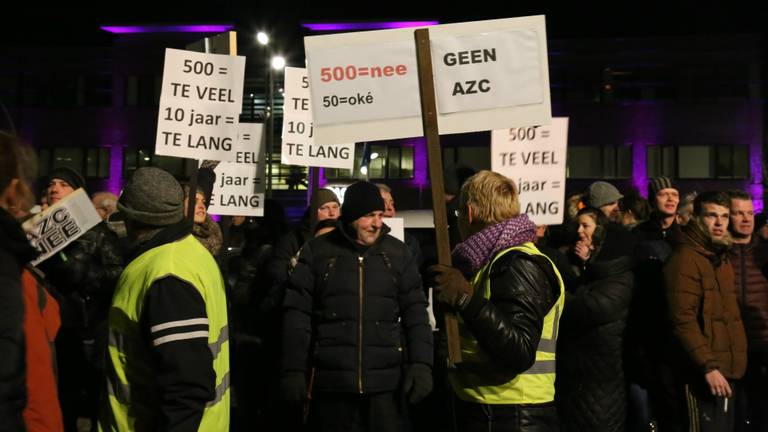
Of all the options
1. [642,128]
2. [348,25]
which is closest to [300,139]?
[642,128]

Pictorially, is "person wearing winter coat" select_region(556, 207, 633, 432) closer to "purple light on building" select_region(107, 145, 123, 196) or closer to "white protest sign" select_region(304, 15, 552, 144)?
"white protest sign" select_region(304, 15, 552, 144)

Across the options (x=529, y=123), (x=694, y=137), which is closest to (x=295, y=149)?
(x=529, y=123)

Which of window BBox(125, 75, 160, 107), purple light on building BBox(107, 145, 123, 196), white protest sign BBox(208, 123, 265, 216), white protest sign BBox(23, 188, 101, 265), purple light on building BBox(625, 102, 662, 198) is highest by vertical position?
window BBox(125, 75, 160, 107)

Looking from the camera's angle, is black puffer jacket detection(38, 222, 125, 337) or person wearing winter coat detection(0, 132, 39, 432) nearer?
person wearing winter coat detection(0, 132, 39, 432)

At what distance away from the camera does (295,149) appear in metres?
9.64

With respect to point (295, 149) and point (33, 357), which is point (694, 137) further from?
point (33, 357)

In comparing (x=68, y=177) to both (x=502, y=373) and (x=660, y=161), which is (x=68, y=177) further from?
(x=660, y=161)

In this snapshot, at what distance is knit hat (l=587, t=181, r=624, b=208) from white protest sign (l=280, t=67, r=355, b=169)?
237 centimetres

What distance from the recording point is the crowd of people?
3824mm

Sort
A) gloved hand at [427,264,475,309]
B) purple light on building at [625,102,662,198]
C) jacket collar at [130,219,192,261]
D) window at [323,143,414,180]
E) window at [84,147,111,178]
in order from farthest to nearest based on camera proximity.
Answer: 1. window at [84,147,111,178]
2. window at [323,143,414,180]
3. purple light on building at [625,102,662,198]
4. gloved hand at [427,264,475,309]
5. jacket collar at [130,219,192,261]

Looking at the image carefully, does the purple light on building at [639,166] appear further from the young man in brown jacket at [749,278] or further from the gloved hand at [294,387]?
the gloved hand at [294,387]

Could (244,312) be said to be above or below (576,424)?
above

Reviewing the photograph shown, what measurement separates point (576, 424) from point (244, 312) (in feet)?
11.4

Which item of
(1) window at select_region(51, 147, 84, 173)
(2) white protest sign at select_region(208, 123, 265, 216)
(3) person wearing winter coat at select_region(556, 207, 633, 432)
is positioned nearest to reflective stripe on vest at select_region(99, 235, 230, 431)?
(3) person wearing winter coat at select_region(556, 207, 633, 432)
